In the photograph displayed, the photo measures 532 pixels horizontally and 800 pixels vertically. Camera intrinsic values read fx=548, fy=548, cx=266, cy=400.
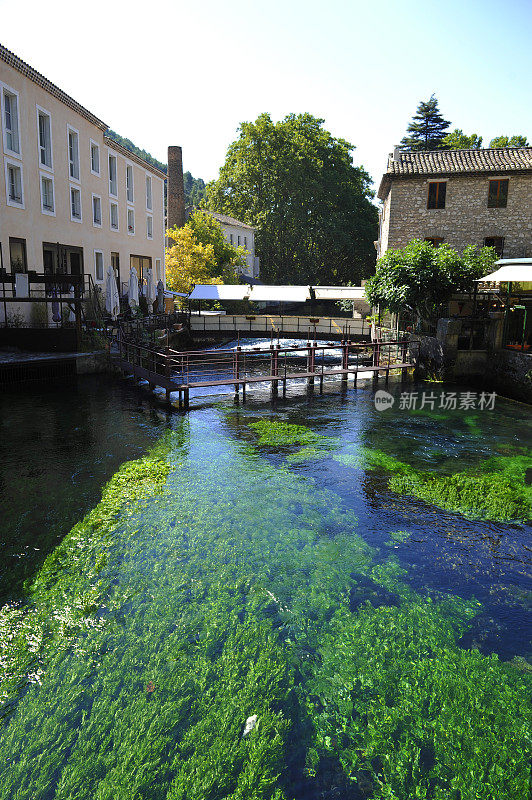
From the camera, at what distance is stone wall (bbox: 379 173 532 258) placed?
1121 inches

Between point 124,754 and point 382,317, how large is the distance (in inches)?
1041

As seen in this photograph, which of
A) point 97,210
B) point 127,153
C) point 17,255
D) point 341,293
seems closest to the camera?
point 17,255

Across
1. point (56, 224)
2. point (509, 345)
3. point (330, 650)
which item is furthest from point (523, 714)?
point (56, 224)

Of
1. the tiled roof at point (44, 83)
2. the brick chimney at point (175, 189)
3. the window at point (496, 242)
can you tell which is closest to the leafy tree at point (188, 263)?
the brick chimney at point (175, 189)

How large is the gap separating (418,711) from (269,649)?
5.32 ft

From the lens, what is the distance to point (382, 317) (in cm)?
2898

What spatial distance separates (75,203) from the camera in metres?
26.8

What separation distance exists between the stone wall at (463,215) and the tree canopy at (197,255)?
594 inches

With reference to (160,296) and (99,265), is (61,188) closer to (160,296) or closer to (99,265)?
(99,265)

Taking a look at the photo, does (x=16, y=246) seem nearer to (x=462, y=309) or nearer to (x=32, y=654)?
(x=462, y=309)

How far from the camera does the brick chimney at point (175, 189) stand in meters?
48.3

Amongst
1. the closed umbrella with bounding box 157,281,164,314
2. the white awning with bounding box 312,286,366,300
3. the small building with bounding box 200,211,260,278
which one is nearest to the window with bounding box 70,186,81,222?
the closed umbrella with bounding box 157,281,164,314

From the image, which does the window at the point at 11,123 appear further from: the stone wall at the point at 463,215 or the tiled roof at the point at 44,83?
the stone wall at the point at 463,215

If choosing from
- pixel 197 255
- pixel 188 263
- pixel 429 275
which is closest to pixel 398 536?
pixel 429 275
